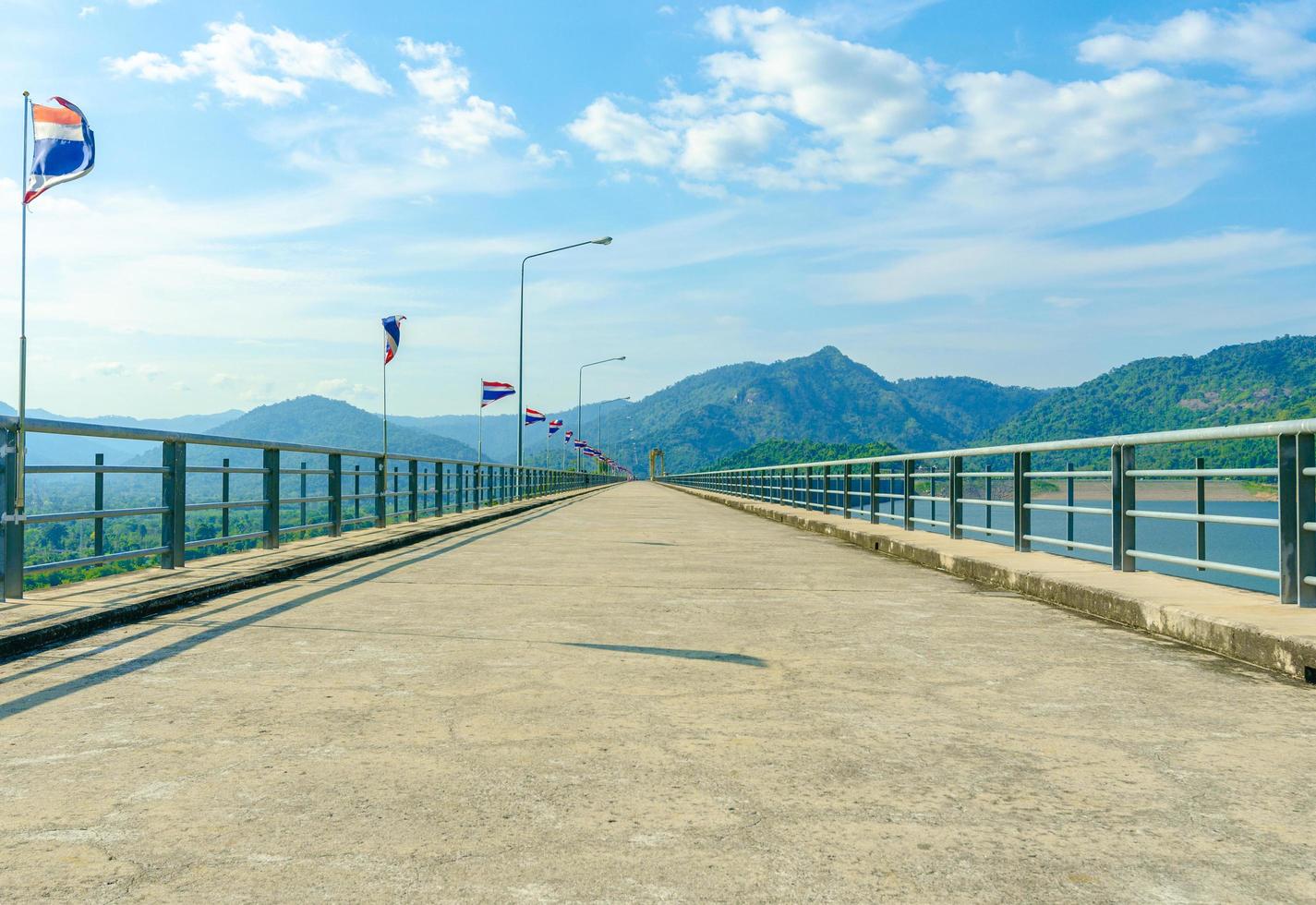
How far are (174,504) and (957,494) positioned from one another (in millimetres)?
9089

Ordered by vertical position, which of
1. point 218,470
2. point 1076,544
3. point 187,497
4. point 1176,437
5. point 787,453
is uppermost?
point 787,453

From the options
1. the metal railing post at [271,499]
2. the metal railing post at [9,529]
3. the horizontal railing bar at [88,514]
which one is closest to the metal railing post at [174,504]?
the horizontal railing bar at [88,514]

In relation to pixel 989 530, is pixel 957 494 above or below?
above

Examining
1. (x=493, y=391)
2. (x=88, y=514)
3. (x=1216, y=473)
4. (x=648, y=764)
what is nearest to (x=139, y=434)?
(x=88, y=514)

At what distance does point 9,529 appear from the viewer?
767 cm

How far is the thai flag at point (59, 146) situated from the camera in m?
9.59

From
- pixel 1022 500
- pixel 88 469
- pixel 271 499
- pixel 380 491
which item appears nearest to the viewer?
pixel 88 469

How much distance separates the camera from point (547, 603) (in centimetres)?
870

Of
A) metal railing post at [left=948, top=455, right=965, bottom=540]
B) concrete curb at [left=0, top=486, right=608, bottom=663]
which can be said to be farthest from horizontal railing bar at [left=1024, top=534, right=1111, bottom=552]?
concrete curb at [left=0, top=486, right=608, bottom=663]

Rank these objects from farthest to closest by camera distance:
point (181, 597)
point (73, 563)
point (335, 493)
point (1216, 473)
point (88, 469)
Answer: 1. point (335, 493)
2. point (88, 469)
3. point (181, 597)
4. point (73, 563)
5. point (1216, 473)

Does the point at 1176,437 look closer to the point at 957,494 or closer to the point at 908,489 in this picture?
the point at 957,494

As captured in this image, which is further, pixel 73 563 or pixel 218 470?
pixel 218 470

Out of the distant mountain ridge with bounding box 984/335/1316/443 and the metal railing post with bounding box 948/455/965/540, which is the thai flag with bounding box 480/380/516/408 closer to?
the metal railing post with bounding box 948/455/965/540

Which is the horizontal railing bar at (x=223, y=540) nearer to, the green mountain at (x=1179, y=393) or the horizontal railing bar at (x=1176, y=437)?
the horizontal railing bar at (x=1176, y=437)
